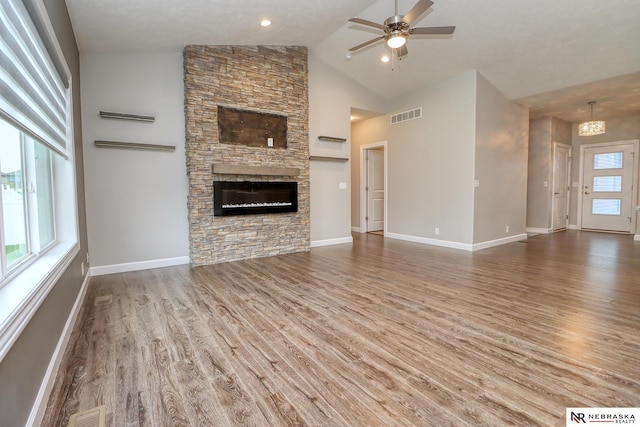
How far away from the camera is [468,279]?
3.88 metres

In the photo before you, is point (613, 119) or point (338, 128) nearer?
point (338, 128)

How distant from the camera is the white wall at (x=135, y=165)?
4145mm

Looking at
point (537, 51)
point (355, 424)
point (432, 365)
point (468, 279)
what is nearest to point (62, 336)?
point (355, 424)

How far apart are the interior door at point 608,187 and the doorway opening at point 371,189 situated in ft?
17.2

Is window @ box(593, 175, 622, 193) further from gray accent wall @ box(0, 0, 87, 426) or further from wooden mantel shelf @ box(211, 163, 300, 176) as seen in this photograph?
gray accent wall @ box(0, 0, 87, 426)

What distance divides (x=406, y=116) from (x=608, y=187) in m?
5.64

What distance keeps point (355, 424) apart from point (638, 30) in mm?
5739

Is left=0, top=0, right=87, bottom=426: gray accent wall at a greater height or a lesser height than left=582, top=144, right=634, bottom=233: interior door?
lesser

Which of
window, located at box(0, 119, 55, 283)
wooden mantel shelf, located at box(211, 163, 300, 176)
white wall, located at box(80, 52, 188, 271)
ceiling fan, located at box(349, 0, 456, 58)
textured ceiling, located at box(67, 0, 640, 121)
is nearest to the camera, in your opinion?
window, located at box(0, 119, 55, 283)

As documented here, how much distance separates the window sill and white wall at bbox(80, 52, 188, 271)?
2.01 m

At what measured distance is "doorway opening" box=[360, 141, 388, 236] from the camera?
25.4 ft

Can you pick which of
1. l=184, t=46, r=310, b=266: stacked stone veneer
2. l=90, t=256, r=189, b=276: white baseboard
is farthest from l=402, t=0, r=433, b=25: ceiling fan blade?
l=90, t=256, r=189, b=276: white baseboard

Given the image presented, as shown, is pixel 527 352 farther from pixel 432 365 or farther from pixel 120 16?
pixel 120 16

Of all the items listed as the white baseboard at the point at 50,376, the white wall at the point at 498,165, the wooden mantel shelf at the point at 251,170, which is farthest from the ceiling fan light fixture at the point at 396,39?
the white baseboard at the point at 50,376
